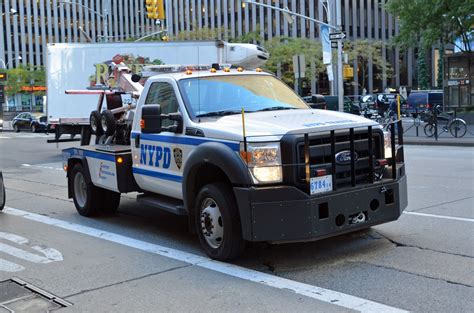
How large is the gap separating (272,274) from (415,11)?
25.4 metres

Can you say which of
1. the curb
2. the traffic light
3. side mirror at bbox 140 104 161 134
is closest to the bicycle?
the curb

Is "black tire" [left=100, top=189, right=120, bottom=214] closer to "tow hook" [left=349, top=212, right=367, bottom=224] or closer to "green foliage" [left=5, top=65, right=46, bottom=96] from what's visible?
"tow hook" [left=349, top=212, right=367, bottom=224]

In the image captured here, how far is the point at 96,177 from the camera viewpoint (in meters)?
8.46

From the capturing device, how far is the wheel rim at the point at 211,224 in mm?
6094

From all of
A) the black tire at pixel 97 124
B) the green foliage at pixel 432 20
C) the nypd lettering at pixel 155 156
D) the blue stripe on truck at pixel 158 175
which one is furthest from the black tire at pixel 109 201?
the green foliage at pixel 432 20

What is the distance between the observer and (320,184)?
223 inches

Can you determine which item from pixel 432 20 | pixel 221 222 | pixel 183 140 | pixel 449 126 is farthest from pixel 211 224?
pixel 432 20

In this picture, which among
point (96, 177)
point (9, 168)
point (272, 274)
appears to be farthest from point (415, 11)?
point (272, 274)

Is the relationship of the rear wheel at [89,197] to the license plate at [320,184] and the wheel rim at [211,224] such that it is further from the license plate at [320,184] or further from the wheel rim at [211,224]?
the license plate at [320,184]

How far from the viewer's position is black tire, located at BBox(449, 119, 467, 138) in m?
21.8

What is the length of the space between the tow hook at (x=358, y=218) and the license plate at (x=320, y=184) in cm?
43

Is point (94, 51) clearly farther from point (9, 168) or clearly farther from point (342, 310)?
point (342, 310)

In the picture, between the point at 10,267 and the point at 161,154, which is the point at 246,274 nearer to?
the point at 161,154

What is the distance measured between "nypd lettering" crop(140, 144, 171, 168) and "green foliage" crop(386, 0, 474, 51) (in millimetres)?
21786
